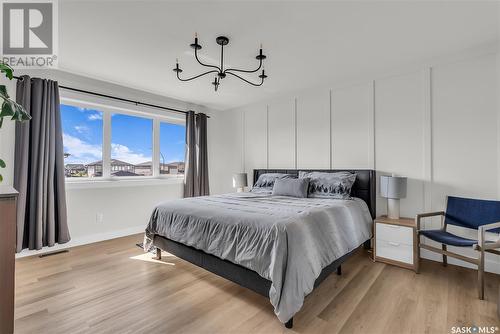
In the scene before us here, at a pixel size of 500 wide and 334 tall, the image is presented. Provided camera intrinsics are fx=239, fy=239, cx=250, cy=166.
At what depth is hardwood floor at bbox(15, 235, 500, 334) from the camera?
5.71 ft

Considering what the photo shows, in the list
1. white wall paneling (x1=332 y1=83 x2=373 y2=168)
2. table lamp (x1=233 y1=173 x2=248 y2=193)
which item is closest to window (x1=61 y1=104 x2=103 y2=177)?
table lamp (x1=233 y1=173 x2=248 y2=193)

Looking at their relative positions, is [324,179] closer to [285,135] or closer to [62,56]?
[285,135]

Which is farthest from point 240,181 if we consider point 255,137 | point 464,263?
point 464,263

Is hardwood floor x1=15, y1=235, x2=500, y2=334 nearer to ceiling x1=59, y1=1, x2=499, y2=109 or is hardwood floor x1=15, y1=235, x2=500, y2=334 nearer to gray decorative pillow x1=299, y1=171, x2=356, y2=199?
gray decorative pillow x1=299, y1=171, x2=356, y2=199

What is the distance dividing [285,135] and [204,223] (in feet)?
8.54

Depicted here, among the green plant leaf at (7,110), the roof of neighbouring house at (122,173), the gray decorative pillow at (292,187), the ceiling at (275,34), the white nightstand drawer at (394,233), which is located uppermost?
the ceiling at (275,34)

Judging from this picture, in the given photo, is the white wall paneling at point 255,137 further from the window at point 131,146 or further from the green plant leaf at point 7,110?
the green plant leaf at point 7,110

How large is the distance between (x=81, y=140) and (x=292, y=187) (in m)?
3.27

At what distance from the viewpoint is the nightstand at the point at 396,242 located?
104 inches

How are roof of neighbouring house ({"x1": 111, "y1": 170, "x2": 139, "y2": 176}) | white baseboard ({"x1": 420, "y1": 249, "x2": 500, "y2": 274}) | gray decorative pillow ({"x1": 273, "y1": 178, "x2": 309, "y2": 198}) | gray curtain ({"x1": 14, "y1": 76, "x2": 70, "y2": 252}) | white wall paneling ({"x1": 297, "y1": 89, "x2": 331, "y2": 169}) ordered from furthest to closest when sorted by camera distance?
1. roof of neighbouring house ({"x1": 111, "y1": 170, "x2": 139, "y2": 176})
2. white wall paneling ({"x1": 297, "y1": 89, "x2": 331, "y2": 169})
3. gray decorative pillow ({"x1": 273, "y1": 178, "x2": 309, "y2": 198})
4. gray curtain ({"x1": 14, "y1": 76, "x2": 70, "y2": 252})
5. white baseboard ({"x1": 420, "y1": 249, "x2": 500, "y2": 274})

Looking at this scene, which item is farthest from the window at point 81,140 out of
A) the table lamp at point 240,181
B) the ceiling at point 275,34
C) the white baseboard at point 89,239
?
the table lamp at point 240,181

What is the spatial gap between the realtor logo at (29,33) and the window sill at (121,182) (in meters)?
1.61

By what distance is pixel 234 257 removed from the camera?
6.61 feet

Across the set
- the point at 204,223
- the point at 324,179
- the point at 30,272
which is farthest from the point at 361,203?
the point at 30,272
